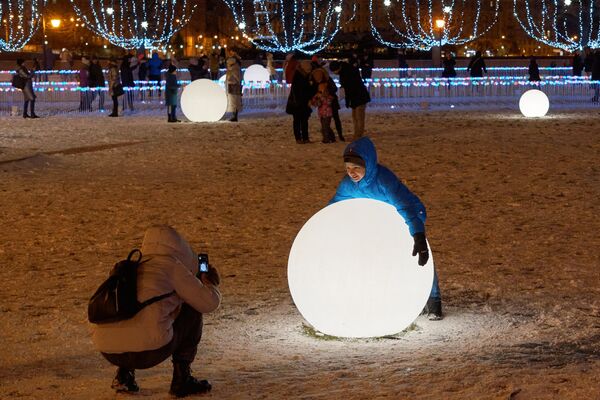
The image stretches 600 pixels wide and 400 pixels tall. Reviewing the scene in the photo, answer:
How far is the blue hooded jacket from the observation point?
637 centimetres

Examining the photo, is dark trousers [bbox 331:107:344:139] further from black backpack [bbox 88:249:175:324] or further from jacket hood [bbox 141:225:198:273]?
black backpack [bbox 88:249:175:324]

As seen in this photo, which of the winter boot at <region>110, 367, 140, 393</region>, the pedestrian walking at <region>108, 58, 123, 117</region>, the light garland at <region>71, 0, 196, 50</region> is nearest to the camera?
the winter boot at <region>110, 367, 140, 393</region>

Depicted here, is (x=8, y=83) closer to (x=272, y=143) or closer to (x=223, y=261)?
(x=272, y=143)

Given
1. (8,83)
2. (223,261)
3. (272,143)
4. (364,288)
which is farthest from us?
(8,83)

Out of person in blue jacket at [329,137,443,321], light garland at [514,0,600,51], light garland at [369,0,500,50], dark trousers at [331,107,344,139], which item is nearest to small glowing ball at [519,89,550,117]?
dark trousers at [331,107,344,139]

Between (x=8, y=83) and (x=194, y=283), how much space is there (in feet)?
99.6

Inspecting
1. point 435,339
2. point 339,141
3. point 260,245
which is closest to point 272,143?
point 339,141

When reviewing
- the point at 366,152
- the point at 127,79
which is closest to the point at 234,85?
the point at 127,79

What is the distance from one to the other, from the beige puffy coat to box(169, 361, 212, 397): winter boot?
0.27 metres

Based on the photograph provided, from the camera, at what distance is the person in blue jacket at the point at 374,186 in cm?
637

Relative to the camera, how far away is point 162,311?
16.6ft

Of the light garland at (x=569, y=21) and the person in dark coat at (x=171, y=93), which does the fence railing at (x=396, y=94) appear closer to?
the person in dark coat at (x=171, y=93)

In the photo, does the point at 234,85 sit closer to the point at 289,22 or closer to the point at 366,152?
the point at 366,152

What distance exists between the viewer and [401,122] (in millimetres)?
22797
